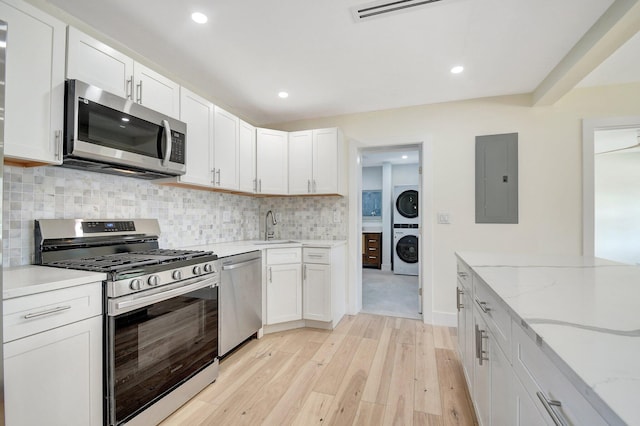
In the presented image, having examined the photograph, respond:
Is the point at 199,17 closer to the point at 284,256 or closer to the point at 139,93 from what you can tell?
the point at 139,93

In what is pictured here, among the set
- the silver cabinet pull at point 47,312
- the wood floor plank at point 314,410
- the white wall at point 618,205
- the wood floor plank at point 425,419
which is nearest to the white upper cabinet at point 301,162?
the wood floor plank at point 314,410

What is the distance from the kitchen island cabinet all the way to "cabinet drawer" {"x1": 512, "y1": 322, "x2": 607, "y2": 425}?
67.6 inches

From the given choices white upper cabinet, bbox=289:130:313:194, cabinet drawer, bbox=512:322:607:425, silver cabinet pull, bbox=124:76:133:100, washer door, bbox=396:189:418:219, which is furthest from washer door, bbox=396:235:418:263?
silver cabinet pull, bbox=124:76:133:100

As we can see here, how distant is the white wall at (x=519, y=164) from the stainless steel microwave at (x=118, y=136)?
2254 mm

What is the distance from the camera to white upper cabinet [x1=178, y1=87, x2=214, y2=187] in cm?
229

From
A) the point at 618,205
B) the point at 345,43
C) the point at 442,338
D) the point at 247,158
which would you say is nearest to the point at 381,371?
the point at 442,338

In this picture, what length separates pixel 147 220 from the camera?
2.24m

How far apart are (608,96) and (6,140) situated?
14.7 ft

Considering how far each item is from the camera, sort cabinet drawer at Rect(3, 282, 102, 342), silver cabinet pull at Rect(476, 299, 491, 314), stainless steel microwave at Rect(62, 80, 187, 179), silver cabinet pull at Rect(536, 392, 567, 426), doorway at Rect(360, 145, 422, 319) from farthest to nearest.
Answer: doorway at Rect(360, 145, 422, 319), stainless steel microwave at Rect(62, 80, 187, 179), silver cabinet pull at Rect(476, 299, 491, 314), cabinet drawer at Rect(3, 282, 102, 342), silver cabinet pull at Rect(536, 392, 567, 426)

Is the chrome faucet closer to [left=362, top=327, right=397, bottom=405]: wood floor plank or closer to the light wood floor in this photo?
the light wood floor

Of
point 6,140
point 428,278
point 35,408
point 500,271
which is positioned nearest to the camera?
point 35,408

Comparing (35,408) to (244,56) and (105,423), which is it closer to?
(105,423)

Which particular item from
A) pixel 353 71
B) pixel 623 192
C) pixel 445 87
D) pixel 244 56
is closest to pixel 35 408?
pixel 244 56

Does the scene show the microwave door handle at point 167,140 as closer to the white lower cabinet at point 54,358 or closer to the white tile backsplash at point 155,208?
the white tile backsplash at point 155,208
